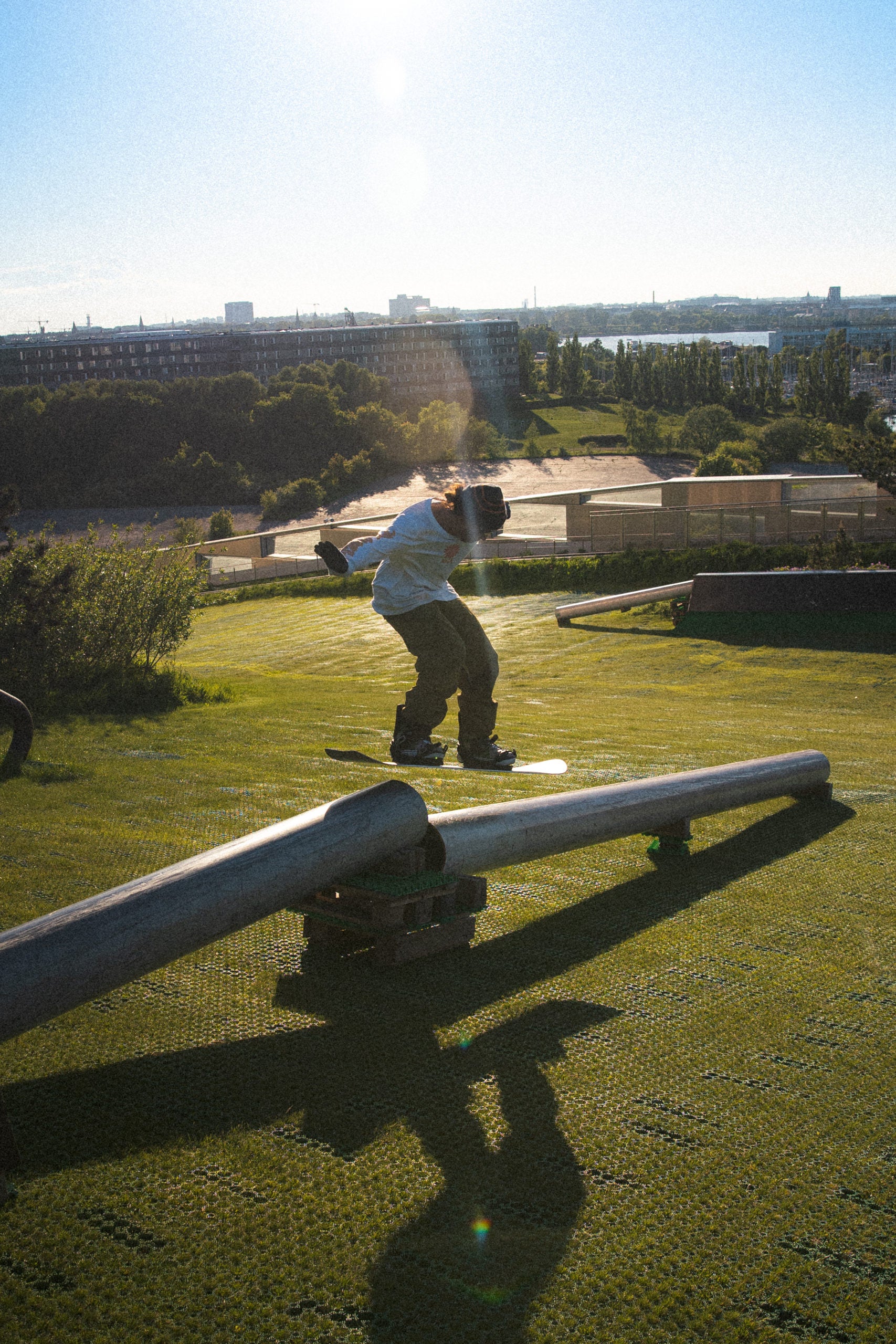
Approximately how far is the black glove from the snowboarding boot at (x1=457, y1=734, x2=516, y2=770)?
1513mm

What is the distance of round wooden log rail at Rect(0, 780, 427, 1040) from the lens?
11.9 feet

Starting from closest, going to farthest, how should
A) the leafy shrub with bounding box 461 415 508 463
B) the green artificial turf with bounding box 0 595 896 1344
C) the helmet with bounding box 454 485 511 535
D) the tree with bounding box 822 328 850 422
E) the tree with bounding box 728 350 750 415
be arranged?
the green artificial turf with bounding box 0 595 896 1344 → the helmet with bounding box 454 485 511 535 → the leafy shrub with bounding box 461 415 508 463 → the tree with bounding box 822 328 850 422 → the tree with bounding box 728 350 750 415

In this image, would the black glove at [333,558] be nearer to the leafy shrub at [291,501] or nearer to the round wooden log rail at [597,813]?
the round wooden log rail at [597,813]

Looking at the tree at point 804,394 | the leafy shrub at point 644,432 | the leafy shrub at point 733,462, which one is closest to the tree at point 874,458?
the leafy shrub at point 733,462

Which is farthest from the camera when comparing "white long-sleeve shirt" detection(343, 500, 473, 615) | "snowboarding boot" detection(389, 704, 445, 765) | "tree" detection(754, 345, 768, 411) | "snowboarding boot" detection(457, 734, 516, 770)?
"tree" detection(754, 345, 768, 411)

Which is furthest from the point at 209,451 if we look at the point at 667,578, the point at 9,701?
the point at 9,701

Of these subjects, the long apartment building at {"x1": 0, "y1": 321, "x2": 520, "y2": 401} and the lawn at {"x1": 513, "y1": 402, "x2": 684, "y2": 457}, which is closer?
the lawn at {"x1": 513, "y1": 402, "x2": 684, "y2": 457}

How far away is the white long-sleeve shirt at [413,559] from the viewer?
6.29 meters

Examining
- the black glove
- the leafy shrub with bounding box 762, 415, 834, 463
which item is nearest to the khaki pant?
the black glove

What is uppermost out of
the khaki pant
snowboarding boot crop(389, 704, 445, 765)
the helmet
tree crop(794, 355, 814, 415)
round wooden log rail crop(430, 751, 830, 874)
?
tree crop(794, 355, 814, 415)

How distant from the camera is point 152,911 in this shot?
13.0 feet

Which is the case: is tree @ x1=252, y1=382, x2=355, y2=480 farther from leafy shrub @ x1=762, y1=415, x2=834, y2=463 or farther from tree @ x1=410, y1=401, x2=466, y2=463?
leafy shrub @ x1=762, y1=415, x2=834, y2=463

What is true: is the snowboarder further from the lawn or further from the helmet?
the lawn

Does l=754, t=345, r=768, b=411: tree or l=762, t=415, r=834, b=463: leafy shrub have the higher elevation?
l=754, t=345, r=768, b=411: tree
